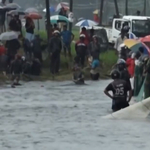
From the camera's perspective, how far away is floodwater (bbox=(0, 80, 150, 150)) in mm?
17234

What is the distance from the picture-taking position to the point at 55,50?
3297cm

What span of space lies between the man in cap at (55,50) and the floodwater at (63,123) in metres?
4.03

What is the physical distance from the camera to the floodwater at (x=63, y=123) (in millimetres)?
17234

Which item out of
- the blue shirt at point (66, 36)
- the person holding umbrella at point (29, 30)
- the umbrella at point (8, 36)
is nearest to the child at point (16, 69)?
the umbrella at point (8, 36)

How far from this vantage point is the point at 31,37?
34219 mm

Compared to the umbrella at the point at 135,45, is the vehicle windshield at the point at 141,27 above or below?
below

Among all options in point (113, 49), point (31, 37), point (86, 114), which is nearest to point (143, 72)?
point (86, 114)

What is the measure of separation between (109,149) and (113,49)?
1007 inches

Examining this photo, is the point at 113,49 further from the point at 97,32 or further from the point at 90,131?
the point at 90,131

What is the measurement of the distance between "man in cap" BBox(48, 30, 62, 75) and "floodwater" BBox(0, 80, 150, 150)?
4.03 metres

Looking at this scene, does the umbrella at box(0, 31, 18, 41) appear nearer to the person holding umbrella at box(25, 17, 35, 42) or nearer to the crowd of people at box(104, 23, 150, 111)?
the person holding umbrella at box(25, 17, 35, 42)

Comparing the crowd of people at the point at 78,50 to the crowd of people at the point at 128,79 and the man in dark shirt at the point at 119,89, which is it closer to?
the crowd of people at the point at 128,79

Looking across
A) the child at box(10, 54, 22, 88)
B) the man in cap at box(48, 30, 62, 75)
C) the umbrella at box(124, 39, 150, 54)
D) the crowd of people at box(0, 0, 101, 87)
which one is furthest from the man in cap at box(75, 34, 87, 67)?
the umbrella at box(124, 39, 150, 54)

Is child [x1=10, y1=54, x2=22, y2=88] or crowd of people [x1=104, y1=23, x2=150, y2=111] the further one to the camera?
child [x1=10, y1=54, x2=22, y2=88]
